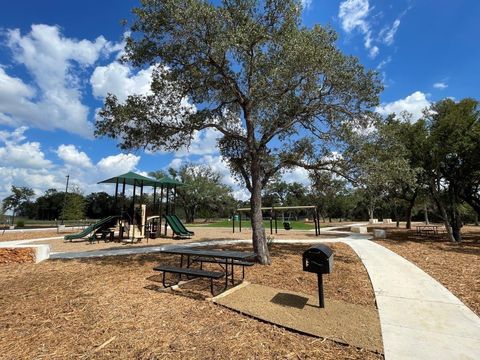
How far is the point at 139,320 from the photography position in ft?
13.9

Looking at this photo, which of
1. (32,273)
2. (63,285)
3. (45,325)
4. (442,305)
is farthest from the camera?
(32,273)

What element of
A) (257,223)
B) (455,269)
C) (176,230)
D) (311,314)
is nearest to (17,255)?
(257,223)

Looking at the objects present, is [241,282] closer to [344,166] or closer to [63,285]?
[63,285]

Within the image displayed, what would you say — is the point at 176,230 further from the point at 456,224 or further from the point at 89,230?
the point at 456,224

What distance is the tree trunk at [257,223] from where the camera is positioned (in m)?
7.90

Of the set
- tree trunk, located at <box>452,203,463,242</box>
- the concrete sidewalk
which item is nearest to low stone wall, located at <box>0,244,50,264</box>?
the concrete sidewalk

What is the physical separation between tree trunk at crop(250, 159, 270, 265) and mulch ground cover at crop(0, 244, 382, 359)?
64 centimetres

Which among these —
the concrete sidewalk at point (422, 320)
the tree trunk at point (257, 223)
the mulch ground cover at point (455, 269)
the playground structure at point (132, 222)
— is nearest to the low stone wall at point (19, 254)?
the playground structure at point (132, 222)

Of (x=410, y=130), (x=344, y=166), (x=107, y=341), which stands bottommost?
(x=107, y=341)

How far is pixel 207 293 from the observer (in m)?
5.50

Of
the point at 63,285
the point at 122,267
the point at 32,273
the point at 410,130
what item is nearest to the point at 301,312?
the point at 63,285

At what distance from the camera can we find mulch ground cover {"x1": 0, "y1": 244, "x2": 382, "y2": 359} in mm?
3344

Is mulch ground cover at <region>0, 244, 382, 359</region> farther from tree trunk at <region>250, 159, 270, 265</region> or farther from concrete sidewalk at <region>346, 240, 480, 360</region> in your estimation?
tree trunk at <region>250, 159, 270, 265</region>

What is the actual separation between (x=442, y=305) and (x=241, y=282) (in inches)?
138
